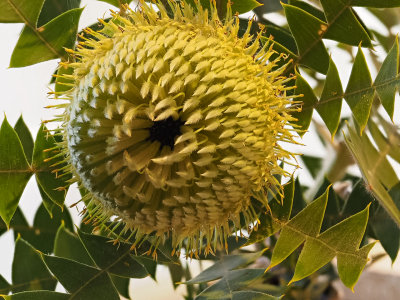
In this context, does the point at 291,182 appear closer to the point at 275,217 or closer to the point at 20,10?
the point at 275,217

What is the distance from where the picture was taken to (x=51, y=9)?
509mm

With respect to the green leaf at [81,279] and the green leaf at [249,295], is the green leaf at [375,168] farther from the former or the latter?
the green leaf at [81,279]

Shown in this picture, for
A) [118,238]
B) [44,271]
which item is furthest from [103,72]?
[44,271]

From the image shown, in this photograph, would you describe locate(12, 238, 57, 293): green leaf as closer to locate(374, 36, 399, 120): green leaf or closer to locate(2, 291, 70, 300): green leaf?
locate(2, 291, 70, 300): green leaf

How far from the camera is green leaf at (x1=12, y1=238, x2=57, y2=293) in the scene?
0.61m

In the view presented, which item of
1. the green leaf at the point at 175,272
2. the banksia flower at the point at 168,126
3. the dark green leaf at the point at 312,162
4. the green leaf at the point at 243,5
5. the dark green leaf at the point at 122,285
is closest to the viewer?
the banksia flower at the point at 168,126

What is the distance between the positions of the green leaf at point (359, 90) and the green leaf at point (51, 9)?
287mm

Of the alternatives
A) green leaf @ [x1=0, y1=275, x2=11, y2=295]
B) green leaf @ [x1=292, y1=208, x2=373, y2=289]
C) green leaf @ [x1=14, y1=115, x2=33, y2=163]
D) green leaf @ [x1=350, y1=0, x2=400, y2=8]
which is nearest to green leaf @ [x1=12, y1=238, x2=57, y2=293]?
green leaf @ [x1=0, y1=275, x2=11, y2=295]

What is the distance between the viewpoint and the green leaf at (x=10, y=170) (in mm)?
465

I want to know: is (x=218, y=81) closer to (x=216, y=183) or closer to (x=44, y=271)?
(x=216, y=183)

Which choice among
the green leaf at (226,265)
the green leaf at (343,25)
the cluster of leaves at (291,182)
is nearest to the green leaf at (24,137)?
the cluster of leaves at (291,182)

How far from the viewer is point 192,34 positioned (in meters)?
0.39

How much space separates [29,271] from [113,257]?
0.19m

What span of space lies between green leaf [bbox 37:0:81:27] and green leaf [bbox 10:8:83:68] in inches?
1.4
